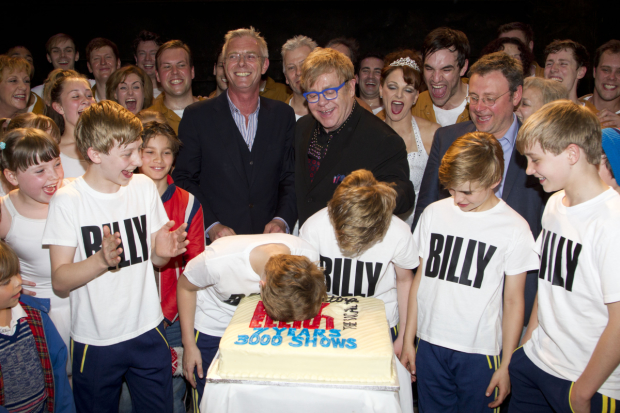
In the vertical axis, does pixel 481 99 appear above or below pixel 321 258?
above

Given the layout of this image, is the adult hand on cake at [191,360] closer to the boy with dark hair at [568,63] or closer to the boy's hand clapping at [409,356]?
the boy's hand clapping at [409,356]

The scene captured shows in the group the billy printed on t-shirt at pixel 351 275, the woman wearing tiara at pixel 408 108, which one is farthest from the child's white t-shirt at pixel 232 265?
the woman wearing tiara at pixel 408 108

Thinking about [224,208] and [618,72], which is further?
[618,72]

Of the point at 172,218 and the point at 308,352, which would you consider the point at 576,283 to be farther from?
the point at 172,218

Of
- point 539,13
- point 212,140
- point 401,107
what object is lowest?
point 212,140

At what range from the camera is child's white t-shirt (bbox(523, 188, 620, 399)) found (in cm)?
167

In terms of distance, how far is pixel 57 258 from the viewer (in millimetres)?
1964

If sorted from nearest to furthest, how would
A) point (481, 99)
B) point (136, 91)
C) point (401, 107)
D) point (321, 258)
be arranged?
1. point (321, 258)
2. point (481, 99)
3. point (401, 107)
4. point (136, 91)

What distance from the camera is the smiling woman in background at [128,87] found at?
356 centimetres

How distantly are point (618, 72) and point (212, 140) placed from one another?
337 centimetres

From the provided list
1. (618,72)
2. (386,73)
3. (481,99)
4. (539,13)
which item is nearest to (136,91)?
(386,73)

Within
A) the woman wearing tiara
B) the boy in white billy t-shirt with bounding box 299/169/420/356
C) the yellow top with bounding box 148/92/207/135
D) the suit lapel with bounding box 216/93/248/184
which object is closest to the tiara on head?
the woman wearing tiara

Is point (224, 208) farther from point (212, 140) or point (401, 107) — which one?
point (401, 107)

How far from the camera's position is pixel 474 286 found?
2088 millimetres
